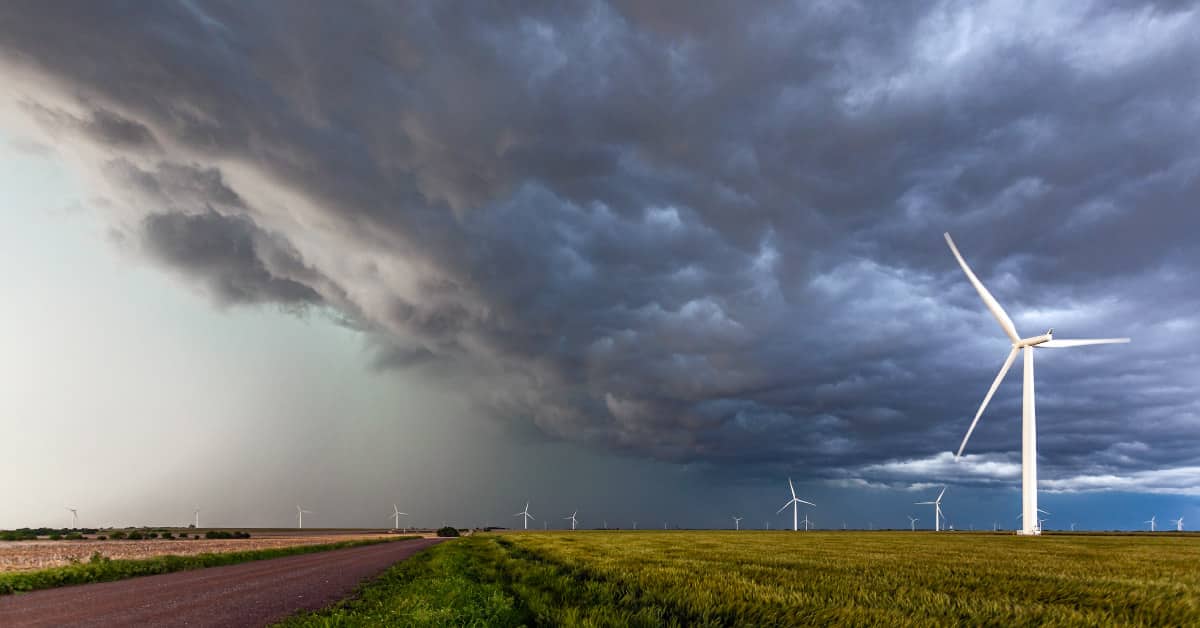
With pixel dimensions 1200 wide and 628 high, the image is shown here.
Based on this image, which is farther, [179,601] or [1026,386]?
[1026,386]

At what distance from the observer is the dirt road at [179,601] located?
14969 millimetres

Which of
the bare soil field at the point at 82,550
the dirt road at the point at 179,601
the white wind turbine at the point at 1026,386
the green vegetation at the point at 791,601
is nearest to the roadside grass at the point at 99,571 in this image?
the dirt road at the point at 179,601

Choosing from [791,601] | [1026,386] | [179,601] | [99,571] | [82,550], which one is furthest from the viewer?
[1026,386]

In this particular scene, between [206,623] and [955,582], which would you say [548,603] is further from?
[955,582]

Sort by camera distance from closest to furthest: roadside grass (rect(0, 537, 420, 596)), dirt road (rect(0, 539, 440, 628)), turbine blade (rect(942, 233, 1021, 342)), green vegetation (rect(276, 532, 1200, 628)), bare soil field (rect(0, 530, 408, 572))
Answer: green vegetation (rect(276, 532, 1200, 628)) → dirt road (rect(0, 539, 440, 628)) → roadside grass (rect(0, 537, 420, 596)) → bare soil field (rect(0, 530, 408, 572)) → turbine blade (rect(942, 233, 1021, 342))

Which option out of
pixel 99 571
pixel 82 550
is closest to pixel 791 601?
pixel 99 571

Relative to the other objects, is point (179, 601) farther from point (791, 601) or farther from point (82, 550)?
point (82, 550)

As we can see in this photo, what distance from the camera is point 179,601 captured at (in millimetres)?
18734

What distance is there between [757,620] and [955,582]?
8.89m

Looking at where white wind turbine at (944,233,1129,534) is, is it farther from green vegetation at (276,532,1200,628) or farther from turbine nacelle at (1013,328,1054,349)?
green vegetation at (276,532,1200,628)

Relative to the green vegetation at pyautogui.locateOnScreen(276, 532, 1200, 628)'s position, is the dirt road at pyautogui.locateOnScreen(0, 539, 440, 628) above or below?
below

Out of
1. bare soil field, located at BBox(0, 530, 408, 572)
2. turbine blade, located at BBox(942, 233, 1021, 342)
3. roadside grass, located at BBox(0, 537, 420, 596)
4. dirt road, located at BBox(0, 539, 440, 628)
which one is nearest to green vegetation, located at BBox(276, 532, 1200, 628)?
dirt road, located at BBox(0, 539, 440, 628)

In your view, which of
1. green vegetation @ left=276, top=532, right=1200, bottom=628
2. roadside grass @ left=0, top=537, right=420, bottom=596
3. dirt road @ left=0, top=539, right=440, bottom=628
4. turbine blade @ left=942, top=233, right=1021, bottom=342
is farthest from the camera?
turbine blade @ left=942, top=233, right=1021, bottom=342

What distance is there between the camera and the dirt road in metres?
15.0
